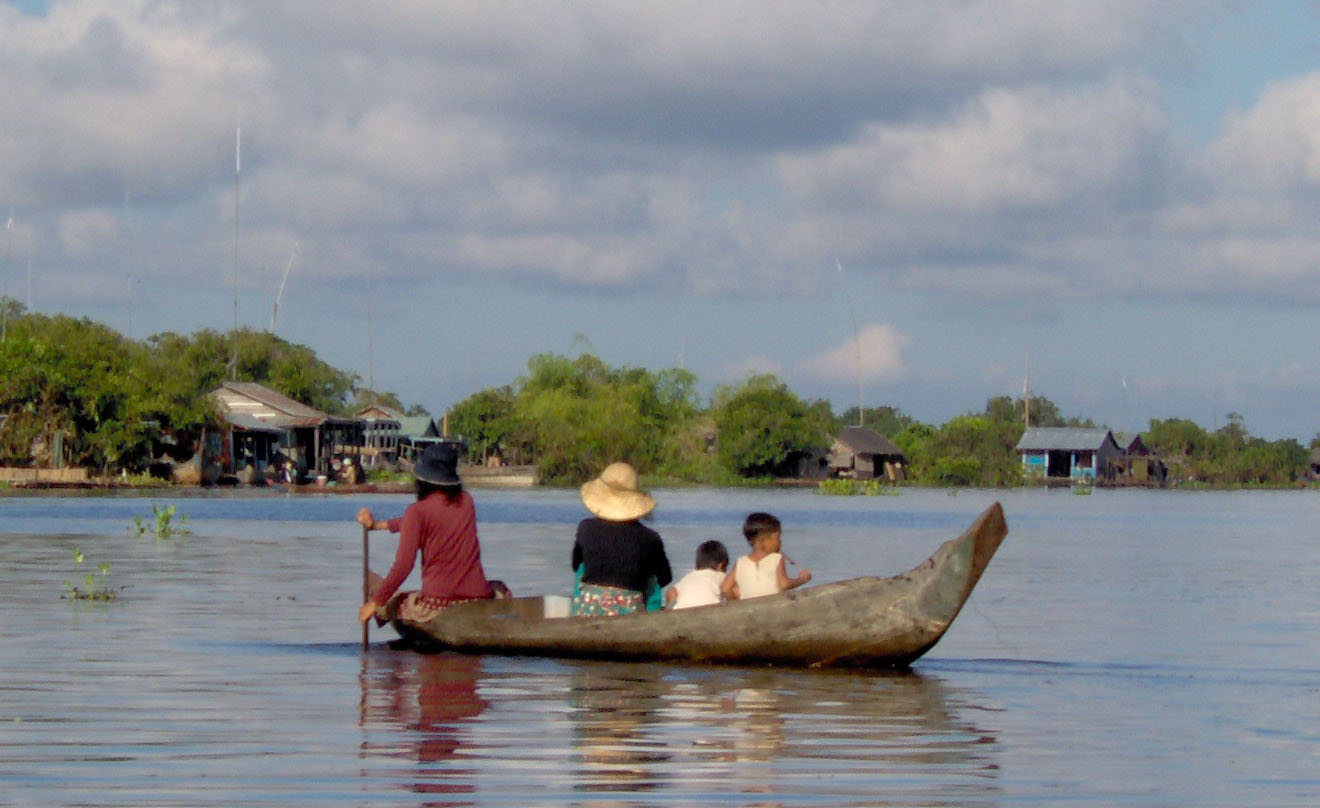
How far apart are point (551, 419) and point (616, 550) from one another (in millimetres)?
82583

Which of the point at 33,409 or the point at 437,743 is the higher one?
the point at 33,409

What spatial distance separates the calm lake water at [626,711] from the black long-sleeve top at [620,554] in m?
0.63

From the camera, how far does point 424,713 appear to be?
11086 millimetres

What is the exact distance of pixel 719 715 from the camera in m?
11.2

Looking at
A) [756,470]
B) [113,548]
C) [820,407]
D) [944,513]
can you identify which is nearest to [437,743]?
[113,548]

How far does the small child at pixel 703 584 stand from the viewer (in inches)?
551

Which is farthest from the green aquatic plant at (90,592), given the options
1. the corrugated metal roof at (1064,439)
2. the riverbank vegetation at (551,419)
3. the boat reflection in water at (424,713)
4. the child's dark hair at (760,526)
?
the corrugated metal roof at (1064,439)

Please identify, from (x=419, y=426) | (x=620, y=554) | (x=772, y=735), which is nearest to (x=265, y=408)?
(x=419, y=426)

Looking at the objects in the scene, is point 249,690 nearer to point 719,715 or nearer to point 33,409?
point 719,715

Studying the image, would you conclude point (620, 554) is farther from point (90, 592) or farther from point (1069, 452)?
point (1069, 452)

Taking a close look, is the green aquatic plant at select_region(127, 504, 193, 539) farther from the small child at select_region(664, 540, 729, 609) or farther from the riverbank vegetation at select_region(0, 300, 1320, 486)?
the riverbank vegetation at select_region(0, 300, 1320, 486)

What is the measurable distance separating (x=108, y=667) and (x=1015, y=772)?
266 inches

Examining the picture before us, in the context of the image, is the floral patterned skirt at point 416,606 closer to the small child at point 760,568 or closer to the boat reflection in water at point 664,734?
the boat reflection in water at point 664,734

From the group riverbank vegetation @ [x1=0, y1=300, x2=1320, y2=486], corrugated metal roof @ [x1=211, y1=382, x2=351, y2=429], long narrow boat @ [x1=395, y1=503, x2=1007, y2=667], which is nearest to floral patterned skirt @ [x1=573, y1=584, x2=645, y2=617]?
long narrow boat @ [x1=395, y1=503, x2=1007, y2=667]
